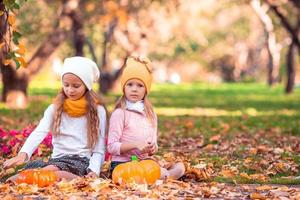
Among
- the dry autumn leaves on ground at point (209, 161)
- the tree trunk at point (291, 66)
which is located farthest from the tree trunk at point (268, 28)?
the dry autumn leaves on ground at point (209, 161)

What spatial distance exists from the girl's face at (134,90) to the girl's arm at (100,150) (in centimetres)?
29

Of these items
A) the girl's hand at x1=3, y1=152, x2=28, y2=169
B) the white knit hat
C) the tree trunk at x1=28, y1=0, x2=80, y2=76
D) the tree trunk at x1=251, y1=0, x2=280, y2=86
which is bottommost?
the girl's hand at x1=3, y1=152, x2=28, y2=169

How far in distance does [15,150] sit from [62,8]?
36.6 feet

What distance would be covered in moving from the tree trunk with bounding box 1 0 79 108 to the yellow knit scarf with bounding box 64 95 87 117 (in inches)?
448

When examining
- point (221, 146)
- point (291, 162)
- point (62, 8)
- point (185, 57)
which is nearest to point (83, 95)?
point (291, 162)

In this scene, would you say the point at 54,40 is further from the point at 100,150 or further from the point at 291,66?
the point at 291,66

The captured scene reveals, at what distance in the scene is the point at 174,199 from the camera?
587 centimetres

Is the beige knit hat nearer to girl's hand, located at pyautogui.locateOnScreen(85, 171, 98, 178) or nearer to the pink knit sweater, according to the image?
the pink knit sweater

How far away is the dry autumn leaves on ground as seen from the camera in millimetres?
6180

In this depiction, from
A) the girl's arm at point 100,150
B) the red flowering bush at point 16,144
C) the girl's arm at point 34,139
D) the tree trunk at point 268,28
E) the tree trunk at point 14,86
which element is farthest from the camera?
the tree trunk at point 268,28

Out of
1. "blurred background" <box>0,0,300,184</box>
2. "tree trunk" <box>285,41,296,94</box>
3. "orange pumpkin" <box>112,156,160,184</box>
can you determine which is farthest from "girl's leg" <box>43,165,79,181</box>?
"tree trunk" <box>285,41,296,94</box>

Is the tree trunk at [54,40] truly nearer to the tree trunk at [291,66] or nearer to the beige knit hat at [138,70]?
the beige knit hat at [138,70]

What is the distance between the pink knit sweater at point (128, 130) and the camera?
7.08 meters

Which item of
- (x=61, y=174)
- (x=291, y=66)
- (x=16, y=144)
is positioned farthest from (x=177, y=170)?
(x=291, y=66)
